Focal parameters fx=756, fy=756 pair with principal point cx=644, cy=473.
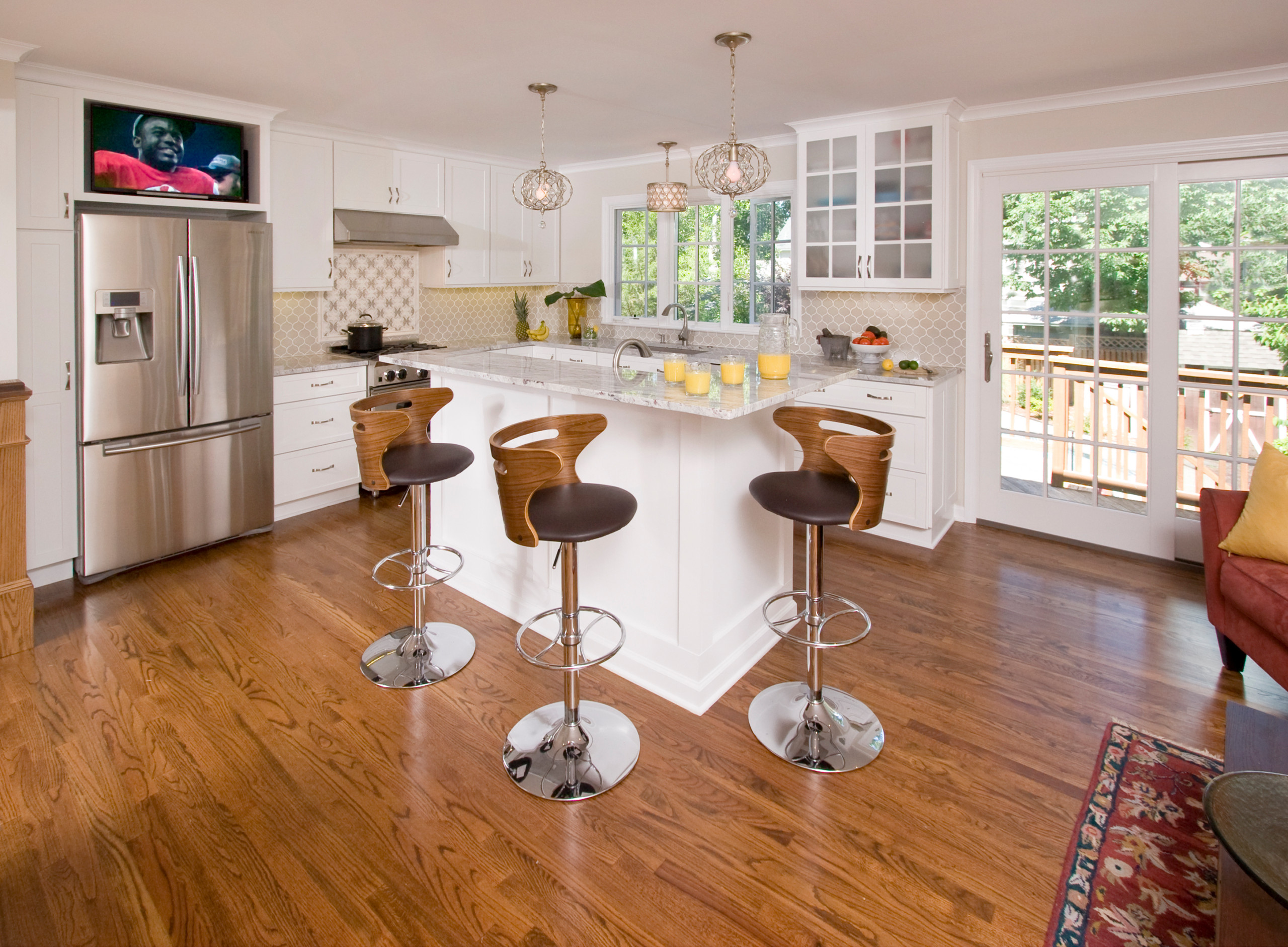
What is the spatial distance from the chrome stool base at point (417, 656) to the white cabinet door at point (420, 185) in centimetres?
351


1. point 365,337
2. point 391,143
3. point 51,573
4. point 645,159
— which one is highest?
point 645,159

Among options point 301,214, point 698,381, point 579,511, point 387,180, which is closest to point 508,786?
point 579,511

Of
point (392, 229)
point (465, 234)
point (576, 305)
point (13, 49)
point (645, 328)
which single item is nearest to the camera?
point (13, 49)

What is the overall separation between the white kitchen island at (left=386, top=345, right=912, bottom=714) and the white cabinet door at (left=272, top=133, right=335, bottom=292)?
2140 millimetres

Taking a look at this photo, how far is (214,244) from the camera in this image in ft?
13.0

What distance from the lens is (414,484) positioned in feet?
8.96

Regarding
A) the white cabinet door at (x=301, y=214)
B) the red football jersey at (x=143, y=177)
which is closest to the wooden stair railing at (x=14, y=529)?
the red football jersey at (x=143, y=177)

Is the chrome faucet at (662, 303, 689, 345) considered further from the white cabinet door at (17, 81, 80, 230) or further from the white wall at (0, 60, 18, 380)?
the white wall at (0, 60, 18, 380)

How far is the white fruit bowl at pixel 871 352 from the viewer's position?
4578 millimetres

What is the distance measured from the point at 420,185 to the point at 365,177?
0.48 metres

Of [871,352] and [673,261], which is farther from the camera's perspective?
[673,261]

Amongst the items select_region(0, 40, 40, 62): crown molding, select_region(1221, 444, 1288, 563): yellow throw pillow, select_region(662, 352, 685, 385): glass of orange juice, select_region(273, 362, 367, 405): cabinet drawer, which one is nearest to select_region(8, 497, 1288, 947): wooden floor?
select_region(1221, 444, 1288, 563): yellow throw pillow

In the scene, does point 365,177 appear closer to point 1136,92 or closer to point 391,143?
point 391,143

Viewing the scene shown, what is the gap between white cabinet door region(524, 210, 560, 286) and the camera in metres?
6.45
